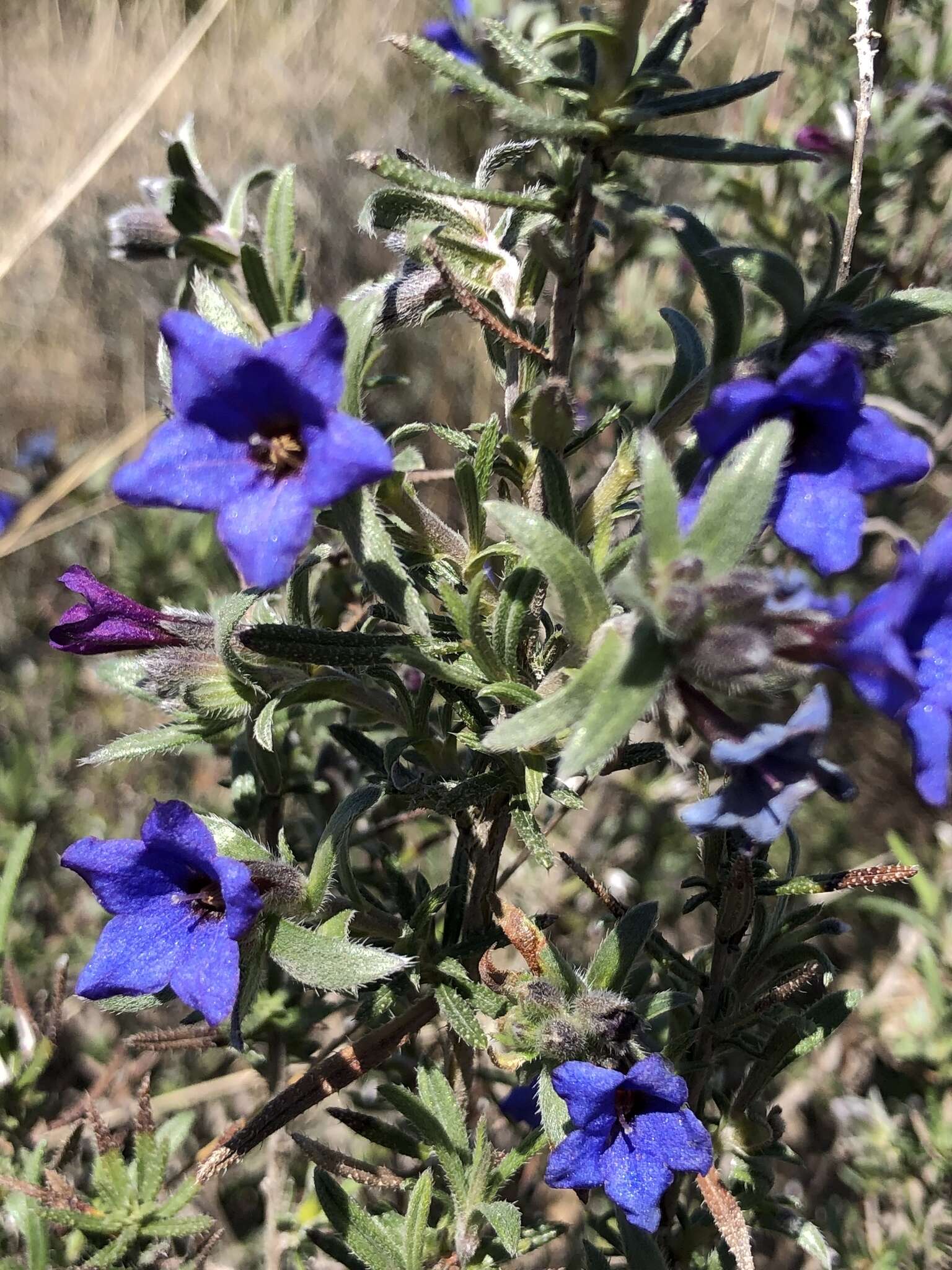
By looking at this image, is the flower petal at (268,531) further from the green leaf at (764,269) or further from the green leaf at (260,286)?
the green leaf at (764,269)

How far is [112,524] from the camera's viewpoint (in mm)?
5785

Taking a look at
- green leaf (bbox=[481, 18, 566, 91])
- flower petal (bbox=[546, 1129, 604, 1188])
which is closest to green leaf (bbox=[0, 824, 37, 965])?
flower petal (bbox=[546, 1129, 604, 1188])

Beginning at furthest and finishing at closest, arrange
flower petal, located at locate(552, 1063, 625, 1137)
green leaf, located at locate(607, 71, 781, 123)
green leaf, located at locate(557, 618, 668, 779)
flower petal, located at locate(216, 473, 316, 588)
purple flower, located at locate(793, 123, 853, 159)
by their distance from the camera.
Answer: purple flower, located at locate(793, 123, 853, 159), flower petal, located at locate(552, 1063, 625, 1137), green leaf, located at locate(607, 71, 781, 123), flower petal, located at locate(216, 473, 316, 588), green leaf, located at locate(557, 618, 668, 779)

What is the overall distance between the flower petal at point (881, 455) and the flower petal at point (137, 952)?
1.46 metres

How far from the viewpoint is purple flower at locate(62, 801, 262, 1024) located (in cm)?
172

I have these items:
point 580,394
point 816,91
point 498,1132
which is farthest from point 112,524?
point 816,91

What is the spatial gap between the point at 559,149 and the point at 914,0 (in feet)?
9.39

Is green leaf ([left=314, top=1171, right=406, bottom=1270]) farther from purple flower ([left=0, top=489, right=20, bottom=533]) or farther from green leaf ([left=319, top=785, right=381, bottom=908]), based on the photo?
purple flower ([left=0, top=489, right=20, bottom=533])

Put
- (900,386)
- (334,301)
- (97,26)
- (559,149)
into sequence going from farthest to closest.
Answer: (97,26), (334,301), (900,386), (559,149)

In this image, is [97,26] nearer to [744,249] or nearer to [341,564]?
[341,564]

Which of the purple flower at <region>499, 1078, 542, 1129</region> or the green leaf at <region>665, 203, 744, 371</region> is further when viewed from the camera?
the purple flower at <region>499, 1078, 542, 1129</region>

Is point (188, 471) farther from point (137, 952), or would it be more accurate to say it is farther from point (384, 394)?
point (384, 394)

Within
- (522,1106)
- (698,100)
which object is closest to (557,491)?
(698,100)

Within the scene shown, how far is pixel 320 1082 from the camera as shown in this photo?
2.17 m
